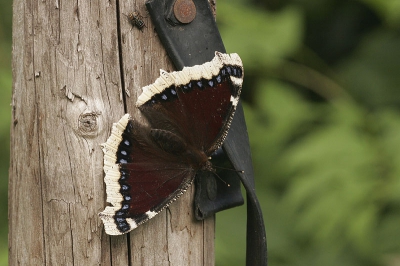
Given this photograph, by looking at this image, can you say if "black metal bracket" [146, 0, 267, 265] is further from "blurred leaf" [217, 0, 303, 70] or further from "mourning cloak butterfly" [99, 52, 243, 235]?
"blurred leaf" [217, 0, 303, 70]

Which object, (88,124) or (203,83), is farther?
(203,83)

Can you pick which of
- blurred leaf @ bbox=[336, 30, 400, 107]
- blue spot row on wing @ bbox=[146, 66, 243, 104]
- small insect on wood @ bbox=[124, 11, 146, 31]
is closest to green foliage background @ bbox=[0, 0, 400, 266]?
blurred leaf @ bbox=[336, 30, 400, 107]

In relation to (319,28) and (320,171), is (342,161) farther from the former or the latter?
(319,28)

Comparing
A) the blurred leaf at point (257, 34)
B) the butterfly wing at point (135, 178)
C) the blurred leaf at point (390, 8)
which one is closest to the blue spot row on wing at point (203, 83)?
the butterfly wing at point (135, 178)

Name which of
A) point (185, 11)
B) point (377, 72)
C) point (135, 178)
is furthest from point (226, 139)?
point (377, 72)

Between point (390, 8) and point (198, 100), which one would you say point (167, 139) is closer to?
point (198, 100)

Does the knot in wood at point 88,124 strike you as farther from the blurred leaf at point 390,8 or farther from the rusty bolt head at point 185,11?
the blurred leaf at point 390,8
